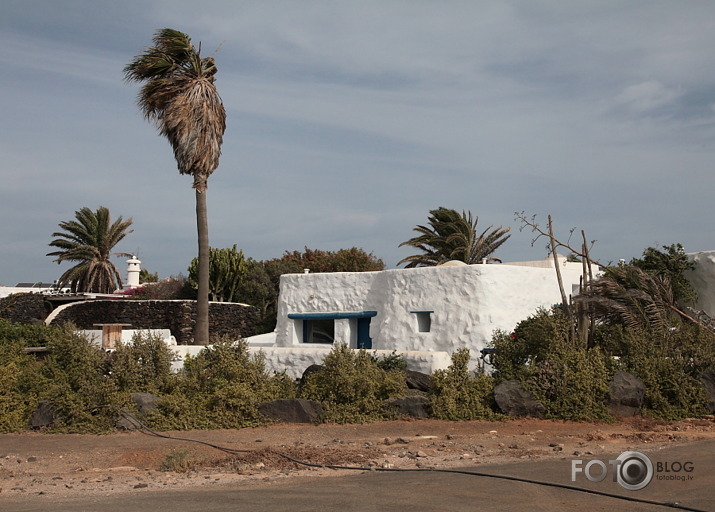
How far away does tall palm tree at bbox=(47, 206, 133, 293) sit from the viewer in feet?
137

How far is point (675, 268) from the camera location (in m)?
22.2

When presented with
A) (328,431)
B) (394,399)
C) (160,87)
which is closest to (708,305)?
(394,399)

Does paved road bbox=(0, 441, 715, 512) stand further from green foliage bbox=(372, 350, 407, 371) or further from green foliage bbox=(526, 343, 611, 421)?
green foliage bbox=(372, 350, 407, 371)

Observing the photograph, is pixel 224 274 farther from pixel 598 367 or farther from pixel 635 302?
pixel 598 367

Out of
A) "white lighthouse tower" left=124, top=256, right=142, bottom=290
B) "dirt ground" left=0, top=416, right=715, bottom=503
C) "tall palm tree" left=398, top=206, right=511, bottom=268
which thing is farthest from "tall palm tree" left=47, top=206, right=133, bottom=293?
"dirt ground" left=0, top=416, right=715, bottom=503

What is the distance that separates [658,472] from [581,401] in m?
4.79

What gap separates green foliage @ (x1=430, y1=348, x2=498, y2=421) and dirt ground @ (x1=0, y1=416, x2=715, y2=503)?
0.38 metres

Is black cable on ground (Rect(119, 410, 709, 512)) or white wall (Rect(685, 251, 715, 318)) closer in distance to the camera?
black cable on ground (Rect(119, 410, 709, 512))

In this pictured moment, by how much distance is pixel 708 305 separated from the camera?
21.9m

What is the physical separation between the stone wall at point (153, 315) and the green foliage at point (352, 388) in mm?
19217

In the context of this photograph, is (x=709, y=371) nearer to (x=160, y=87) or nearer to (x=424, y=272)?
(x=424, y=272)

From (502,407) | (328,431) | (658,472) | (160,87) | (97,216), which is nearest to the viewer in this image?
(658,472)

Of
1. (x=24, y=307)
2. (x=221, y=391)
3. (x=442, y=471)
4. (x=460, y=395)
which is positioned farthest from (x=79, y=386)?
(x=24, y=307)

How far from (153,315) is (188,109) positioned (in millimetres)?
12109
